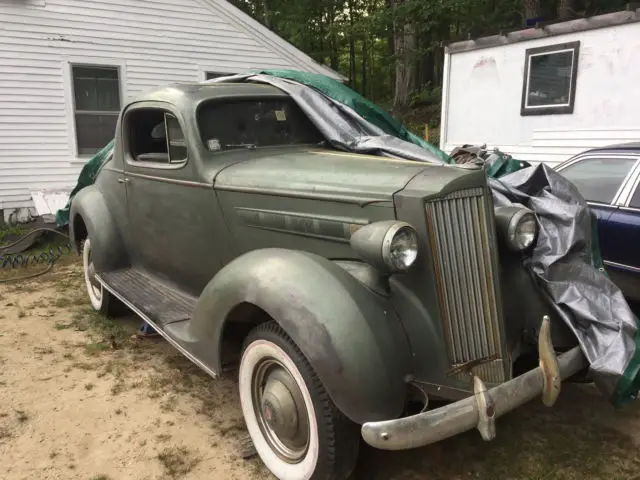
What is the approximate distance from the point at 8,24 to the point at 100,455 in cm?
770

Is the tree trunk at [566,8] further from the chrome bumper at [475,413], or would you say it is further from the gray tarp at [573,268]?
the chrome bumper at [475,413]

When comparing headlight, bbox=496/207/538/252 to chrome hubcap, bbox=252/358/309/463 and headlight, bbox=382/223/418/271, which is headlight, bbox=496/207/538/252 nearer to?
headlight, bbox=382/223/418/271

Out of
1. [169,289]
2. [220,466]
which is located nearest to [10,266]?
[169,289]

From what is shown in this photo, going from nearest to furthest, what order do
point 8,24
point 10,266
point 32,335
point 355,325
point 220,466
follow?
point 355,325
point 220,466
point 32,335
point 10,266
point 8,24

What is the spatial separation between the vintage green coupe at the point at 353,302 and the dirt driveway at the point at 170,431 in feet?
1.42

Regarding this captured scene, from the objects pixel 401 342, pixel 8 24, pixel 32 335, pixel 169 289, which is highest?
pixel 8 24

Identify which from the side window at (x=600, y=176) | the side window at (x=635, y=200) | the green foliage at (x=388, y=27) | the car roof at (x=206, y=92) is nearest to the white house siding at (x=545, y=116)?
the green foliage at (x=388, y=27)

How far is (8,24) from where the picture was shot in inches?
326

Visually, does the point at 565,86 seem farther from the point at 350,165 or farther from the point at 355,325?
the point at 355,325

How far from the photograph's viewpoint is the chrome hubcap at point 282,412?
2570 mm

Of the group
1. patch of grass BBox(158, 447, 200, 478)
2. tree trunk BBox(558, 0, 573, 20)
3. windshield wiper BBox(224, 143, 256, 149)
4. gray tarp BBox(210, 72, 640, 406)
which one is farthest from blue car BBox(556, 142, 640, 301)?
tree trunk BBox(558, 0, 573, 20)

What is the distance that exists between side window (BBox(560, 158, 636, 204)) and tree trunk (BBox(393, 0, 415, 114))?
49.0 feet

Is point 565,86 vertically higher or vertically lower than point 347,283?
higher

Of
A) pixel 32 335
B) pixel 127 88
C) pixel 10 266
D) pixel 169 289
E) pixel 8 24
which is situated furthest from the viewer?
pixel 127 88
